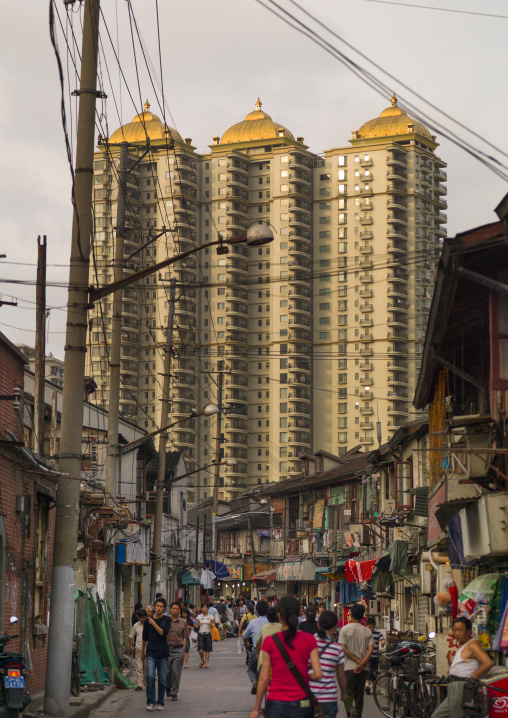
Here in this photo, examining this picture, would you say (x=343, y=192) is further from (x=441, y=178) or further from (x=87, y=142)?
(x=87, y=142)

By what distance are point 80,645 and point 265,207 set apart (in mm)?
118968

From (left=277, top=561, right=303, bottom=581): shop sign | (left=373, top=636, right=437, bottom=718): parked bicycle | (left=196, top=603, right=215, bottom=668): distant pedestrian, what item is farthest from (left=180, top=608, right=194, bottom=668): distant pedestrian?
(left=277, top=561, right=303, bottom=581): shop sign

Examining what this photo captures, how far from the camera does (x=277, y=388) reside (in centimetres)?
13312

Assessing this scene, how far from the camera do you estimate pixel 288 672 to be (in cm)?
928

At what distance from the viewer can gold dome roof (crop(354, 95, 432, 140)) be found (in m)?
138

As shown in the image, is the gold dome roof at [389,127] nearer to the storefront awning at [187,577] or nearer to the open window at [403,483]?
the storefront awning at [187,577]

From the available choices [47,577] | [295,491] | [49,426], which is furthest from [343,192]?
[47,577]

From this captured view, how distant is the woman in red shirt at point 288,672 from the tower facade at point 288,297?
117270 mm

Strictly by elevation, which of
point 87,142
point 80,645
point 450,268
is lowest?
point 80,645

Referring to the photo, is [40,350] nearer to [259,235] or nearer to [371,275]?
[259,235]

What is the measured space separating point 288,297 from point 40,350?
115 m

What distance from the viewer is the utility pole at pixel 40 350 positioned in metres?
19.2

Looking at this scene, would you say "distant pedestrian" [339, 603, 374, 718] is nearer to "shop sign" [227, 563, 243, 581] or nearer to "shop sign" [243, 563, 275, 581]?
"shop sign" [227, 563, 243, 581]

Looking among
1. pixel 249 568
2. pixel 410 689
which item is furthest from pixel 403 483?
pixel 249 568
